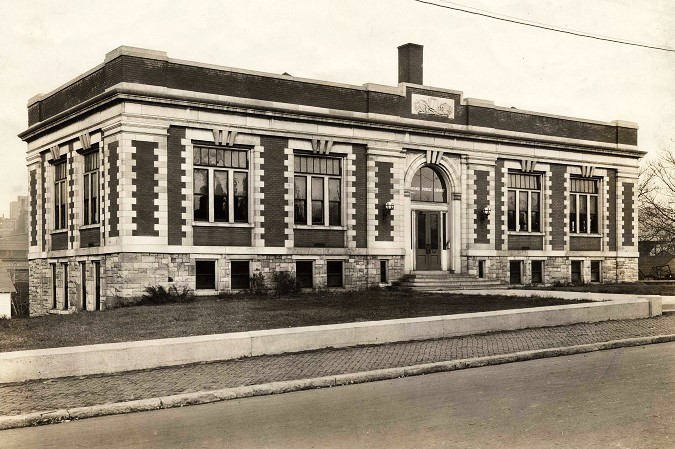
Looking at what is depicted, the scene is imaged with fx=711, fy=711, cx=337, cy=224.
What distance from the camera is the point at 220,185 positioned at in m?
25.5

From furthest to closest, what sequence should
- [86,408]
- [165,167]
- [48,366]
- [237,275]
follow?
1. [237,275]
2. [165,167]
3. [48,366]
4. [86,408]

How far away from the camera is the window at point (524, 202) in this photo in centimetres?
3266

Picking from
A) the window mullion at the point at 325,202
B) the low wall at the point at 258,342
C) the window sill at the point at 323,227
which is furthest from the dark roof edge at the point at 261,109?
the low wall at the point at 258,342

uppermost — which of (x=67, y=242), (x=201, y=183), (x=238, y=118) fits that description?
(x=238, y=118)

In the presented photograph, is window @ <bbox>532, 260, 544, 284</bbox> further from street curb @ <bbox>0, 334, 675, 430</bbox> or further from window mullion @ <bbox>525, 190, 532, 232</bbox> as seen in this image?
street curb @ <bbox>0, 334, 675, 430</bbox>

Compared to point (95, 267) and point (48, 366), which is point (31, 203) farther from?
point (48, 366)

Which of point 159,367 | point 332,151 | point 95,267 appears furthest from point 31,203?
point 159,367

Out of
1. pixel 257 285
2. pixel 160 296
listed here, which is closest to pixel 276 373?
pixel 160 296

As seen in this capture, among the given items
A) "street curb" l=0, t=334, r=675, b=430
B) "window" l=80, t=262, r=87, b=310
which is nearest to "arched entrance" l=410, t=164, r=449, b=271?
"window" l=80, t=262, r=87, b=310

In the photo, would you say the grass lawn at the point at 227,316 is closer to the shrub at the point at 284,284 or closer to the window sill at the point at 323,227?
the shrub at the point at 284,284

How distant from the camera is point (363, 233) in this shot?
1119 inches

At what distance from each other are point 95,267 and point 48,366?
587 inches

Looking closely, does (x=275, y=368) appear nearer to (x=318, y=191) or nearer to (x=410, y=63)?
(x=318, y=191)

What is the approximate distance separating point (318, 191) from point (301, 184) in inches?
31.8
